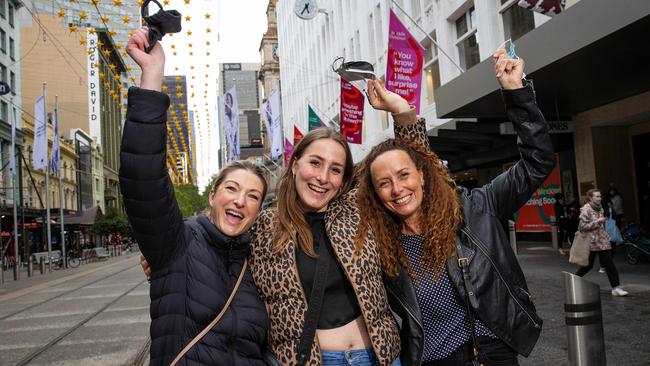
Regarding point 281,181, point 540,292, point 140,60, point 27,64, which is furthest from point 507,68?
point 27,64

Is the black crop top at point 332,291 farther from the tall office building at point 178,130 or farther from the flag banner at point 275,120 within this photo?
the flag banner at point 275,120

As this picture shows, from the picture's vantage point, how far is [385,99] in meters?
3.22

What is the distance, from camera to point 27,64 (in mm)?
50438

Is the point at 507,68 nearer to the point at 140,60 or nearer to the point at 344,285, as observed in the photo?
the point at 344,285

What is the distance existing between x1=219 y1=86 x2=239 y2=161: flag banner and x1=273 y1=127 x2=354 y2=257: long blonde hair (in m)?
21.0

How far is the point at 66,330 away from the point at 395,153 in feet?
26.6

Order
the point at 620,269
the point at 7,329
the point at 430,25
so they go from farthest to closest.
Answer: the point at 430,25 → the point at 620,269 → the point at 7,329

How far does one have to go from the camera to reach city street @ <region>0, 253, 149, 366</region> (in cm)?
686

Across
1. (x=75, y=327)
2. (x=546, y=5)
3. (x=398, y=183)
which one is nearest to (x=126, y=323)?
(x=75, y=327)

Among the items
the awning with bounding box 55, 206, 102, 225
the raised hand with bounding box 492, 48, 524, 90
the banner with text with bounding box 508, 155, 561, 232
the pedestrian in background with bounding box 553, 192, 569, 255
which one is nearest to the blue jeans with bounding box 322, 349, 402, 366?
the raised hand with bounding box 492, 48, 524, 90

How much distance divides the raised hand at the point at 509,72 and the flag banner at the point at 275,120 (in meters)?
22.0

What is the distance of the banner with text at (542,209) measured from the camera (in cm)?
1856

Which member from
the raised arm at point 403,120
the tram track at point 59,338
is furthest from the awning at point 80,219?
the raised arm at point 403,120

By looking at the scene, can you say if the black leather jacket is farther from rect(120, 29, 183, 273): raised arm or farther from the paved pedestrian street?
the paved pedestrian street
